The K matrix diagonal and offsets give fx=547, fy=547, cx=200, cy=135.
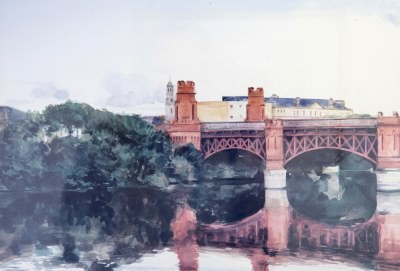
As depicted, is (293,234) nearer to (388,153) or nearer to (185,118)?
(388,153)

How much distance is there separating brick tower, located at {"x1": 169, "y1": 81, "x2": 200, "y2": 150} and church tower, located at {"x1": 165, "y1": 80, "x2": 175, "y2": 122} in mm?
22

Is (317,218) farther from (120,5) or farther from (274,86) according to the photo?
(120,5)

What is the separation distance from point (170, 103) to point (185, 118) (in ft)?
0.33

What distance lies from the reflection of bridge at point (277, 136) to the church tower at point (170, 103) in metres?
0.03

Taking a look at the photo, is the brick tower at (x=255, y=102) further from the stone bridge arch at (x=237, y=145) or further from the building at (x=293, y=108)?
the stone bridge arch at (x=237, y=145)

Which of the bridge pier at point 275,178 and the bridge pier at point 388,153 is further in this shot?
the bridge pier at point 275,178

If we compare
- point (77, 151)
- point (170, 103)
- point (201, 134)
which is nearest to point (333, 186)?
point (201, 134)

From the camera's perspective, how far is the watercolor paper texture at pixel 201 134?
8.18ft

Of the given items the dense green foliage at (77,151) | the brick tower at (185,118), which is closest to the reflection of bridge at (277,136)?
the brick tower at (185,118)

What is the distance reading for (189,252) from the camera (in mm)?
2537

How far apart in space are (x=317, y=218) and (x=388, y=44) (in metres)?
0.86

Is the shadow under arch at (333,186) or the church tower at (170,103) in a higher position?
the church tower at (170,103)

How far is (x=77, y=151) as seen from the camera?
263 centimetres

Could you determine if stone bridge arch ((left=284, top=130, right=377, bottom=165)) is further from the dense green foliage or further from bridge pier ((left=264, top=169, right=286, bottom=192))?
the dense green foliage
